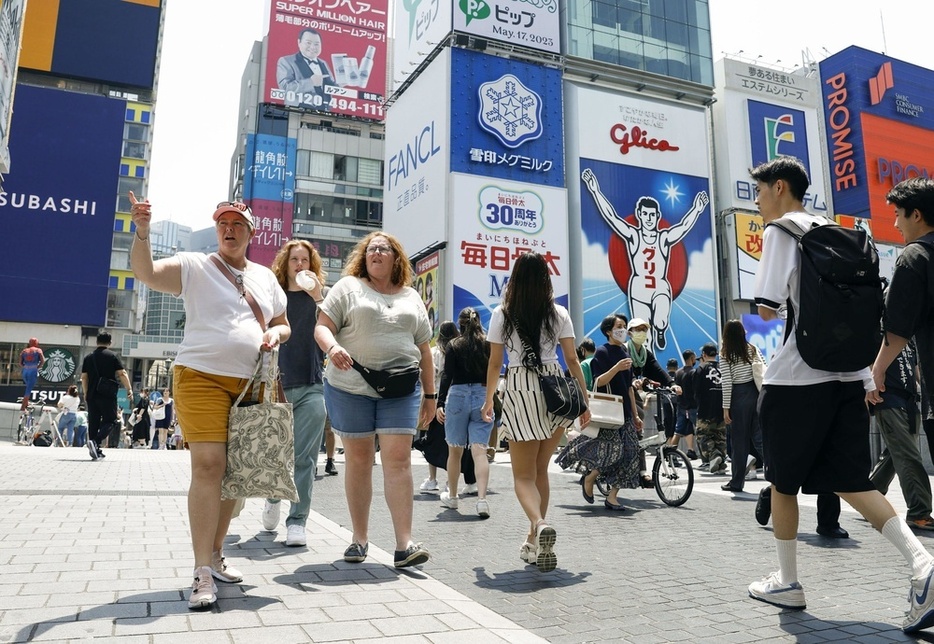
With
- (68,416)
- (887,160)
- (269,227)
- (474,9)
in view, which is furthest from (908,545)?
(269,227)

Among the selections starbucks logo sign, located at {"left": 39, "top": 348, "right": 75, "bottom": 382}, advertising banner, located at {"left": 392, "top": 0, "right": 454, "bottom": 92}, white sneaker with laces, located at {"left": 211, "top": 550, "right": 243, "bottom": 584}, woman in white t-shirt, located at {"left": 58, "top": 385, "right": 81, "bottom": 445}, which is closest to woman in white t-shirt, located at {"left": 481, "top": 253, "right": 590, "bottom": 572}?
white sneaker with laces, located at {"left": 211, "top": 550, "right": 243, "bottom": 584}

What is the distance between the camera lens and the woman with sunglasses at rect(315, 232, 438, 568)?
12.6 ft

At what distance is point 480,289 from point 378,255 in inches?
1029

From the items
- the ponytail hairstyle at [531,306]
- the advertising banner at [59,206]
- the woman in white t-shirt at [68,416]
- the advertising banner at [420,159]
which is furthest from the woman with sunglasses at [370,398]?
the advertising banner at [59,206]

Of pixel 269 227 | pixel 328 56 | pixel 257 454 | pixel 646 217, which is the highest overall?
pixel 328 56

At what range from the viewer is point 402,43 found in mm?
37438

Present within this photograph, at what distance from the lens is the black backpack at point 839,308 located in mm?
2926

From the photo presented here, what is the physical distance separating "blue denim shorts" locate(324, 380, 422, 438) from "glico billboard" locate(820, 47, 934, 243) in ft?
151

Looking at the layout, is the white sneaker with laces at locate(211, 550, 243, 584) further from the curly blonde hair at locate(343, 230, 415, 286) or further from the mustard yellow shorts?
the curly blonde hair at locate(343, 230, 415, 286)

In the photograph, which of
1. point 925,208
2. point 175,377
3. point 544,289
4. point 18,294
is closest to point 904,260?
point 925,208

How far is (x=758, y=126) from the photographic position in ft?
131

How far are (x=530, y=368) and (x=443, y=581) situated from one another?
1.32 m

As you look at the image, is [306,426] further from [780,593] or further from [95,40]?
[95,40]

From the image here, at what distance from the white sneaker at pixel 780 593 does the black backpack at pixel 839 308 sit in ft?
3.28
